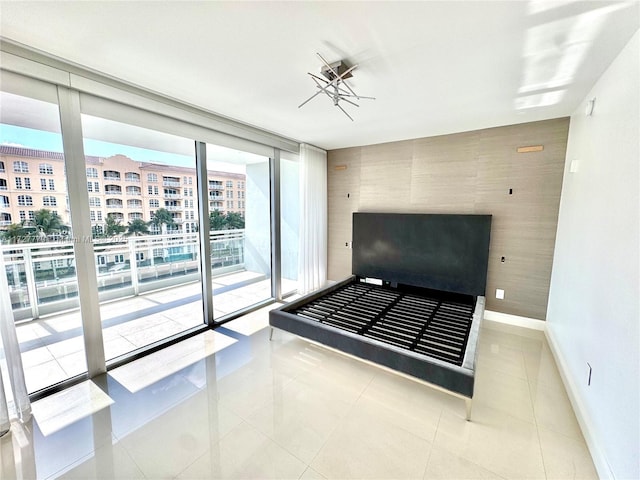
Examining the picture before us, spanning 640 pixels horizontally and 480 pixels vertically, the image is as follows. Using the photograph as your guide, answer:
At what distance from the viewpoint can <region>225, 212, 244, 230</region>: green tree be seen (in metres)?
3.78

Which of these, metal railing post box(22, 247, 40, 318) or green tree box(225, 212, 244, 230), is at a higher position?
green tree box(225, 212, 244, 230)

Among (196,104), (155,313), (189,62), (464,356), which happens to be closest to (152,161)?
(196,104)

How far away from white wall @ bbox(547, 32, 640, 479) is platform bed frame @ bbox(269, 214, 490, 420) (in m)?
0.67

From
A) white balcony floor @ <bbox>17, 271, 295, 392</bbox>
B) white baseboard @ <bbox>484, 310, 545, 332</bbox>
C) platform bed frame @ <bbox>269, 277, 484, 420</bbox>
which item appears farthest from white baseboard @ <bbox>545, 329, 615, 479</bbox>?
white balcony floor @ <bbox>17, 271, 295, 392</bbox>

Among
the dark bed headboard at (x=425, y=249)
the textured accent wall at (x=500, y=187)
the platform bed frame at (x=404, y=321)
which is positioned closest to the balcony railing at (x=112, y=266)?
the platform bed frame at (x=404, y=321)

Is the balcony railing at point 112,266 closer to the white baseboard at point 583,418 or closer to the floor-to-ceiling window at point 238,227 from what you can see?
the floor-to-ceiling window at point 238,227

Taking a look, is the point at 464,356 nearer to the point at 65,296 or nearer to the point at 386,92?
the point at 386,92

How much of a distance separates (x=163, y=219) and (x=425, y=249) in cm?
352

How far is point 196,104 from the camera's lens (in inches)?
102

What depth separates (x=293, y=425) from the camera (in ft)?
5.74

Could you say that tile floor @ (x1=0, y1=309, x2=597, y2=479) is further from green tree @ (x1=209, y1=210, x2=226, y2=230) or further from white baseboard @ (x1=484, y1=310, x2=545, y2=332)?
green tree @ (x1=209, y1=210, x2=226, y2=230)

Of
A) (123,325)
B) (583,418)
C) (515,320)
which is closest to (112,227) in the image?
(123,325)

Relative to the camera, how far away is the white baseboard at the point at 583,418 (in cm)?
138

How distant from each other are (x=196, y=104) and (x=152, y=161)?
98 cm
